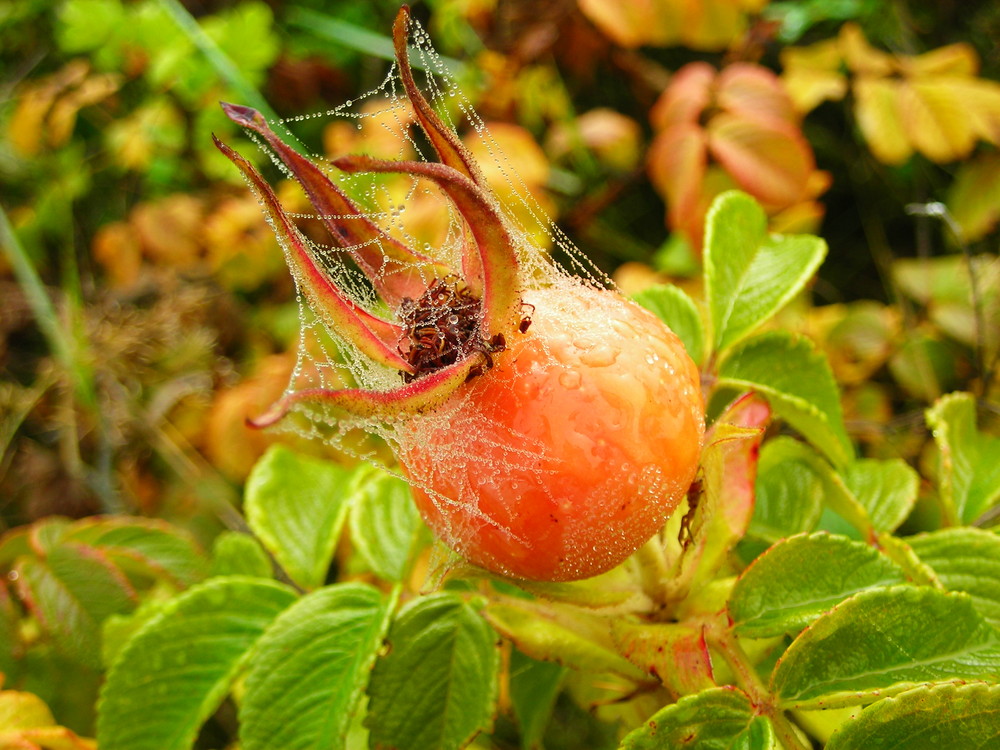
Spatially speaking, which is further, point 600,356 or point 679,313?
point 679,313

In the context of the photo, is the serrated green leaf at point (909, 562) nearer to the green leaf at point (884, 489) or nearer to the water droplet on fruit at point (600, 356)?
the green leaf at point (884, 489)

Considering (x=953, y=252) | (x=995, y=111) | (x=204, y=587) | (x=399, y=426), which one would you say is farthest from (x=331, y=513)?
(x=953, y=252)

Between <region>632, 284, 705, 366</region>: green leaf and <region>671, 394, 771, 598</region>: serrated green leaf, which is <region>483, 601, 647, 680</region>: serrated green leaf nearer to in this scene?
<region>671, 394, 771, 598</region>: serrated green leaf

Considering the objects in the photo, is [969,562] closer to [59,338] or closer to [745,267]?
[745,267]

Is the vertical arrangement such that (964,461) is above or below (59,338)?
Answer: below

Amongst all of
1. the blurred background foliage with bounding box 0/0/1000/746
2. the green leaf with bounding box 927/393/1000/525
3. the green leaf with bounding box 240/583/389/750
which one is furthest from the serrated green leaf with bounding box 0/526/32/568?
the green leaf with bounding box 927/393/1000/525

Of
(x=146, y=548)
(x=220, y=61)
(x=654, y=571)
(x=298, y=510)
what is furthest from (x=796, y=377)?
(x=220, y=61)
